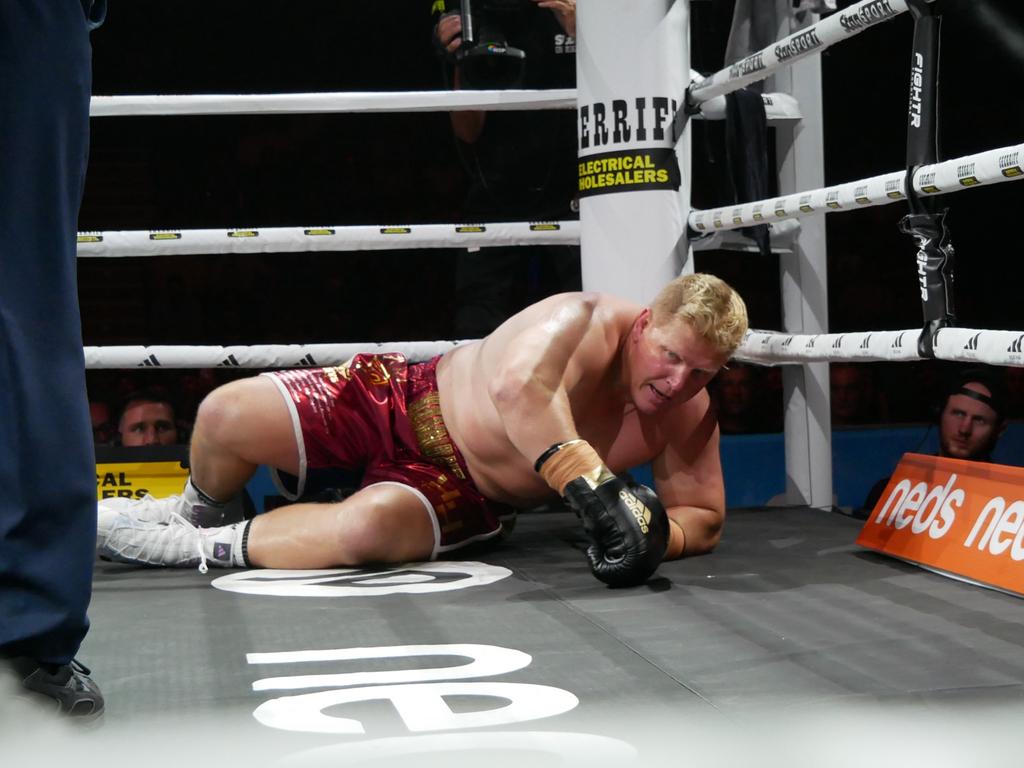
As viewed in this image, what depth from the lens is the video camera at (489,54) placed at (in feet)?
8.41

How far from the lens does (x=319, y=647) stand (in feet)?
4.51

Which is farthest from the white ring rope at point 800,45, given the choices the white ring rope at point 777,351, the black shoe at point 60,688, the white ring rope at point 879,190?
the black shoe at point 60,688

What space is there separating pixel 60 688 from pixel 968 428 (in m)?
2.36

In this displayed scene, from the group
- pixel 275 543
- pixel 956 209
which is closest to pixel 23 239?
pixel 275 543

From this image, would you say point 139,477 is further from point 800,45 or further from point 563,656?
point 800,45

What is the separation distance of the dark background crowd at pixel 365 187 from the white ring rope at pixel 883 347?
2388 mm

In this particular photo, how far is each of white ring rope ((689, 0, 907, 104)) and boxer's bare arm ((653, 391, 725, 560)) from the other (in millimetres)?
603

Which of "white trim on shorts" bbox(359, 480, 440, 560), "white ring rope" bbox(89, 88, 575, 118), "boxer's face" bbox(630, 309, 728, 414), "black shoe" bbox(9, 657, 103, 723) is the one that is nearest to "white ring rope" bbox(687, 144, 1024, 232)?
"boxer's face" bbox(630, 309, 728, 414)

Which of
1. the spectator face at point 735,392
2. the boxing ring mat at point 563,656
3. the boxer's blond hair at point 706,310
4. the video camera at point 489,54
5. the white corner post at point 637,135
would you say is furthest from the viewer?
the spectator face at point 735,392

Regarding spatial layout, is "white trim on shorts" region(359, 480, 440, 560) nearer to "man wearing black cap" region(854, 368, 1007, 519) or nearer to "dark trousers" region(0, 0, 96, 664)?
"dark trousers" region(0, 0, 96, 664)

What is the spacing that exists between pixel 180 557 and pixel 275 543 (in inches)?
7.0

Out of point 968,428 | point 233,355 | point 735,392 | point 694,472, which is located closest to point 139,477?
point 233,355

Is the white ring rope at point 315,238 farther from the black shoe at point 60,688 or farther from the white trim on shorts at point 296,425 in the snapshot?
the black shoe at point 60,688

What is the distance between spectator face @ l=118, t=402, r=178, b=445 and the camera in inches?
120
